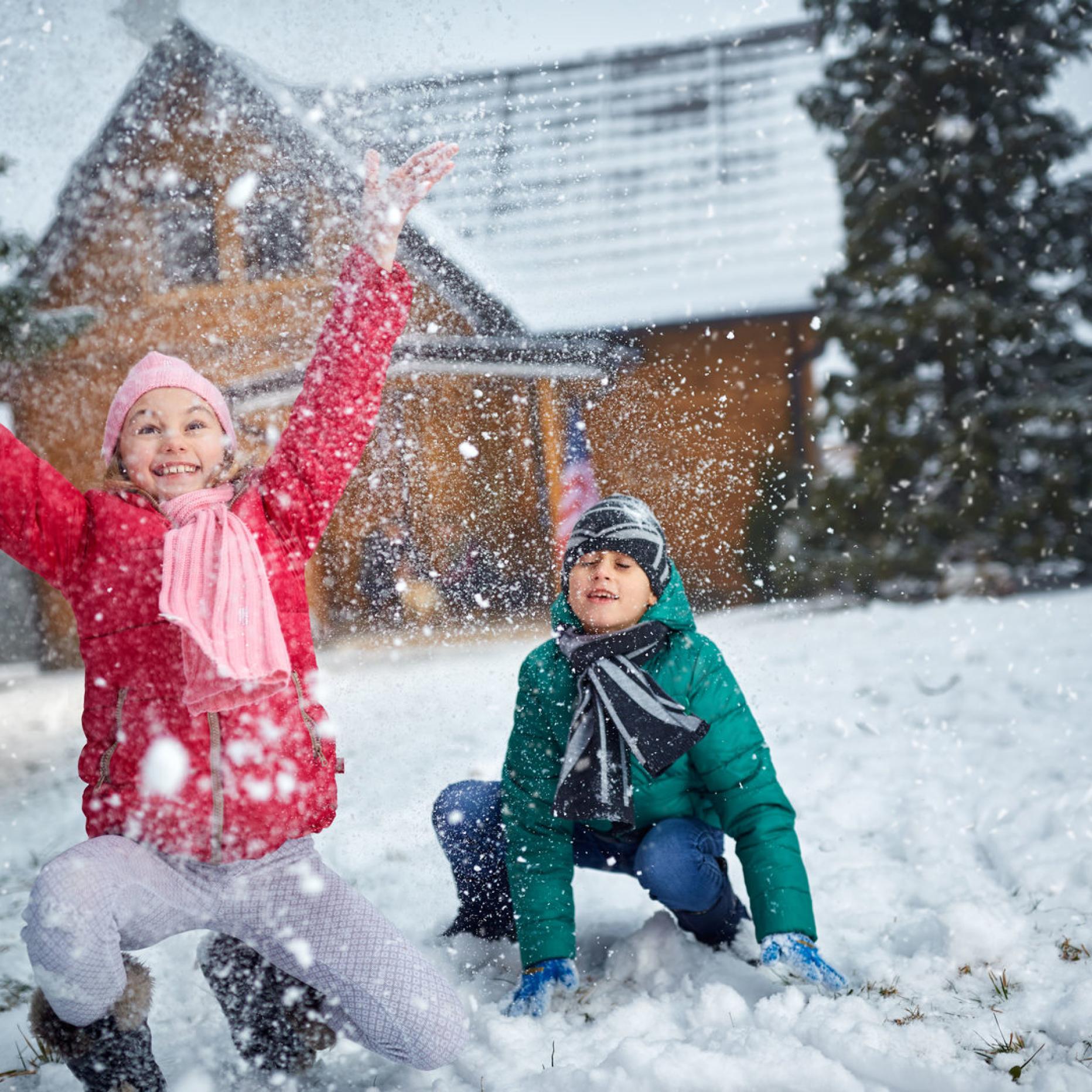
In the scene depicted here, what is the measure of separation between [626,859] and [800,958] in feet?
1.27

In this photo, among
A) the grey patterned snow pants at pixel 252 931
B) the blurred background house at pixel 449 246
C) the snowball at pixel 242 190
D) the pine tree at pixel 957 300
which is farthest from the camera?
the pine tree at pixel 957 300

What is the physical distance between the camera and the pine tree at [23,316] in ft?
11.4

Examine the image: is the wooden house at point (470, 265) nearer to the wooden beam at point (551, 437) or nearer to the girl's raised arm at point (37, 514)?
the wooden beam at point (551, 437)

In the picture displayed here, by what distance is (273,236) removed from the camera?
11.3 feet

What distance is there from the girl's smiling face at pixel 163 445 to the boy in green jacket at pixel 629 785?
722 millimetres

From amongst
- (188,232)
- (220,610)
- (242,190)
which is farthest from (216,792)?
(188,232)

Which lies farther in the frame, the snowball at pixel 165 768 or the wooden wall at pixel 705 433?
the wooden wall at pixel 705 433

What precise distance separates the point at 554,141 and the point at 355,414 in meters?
1.71

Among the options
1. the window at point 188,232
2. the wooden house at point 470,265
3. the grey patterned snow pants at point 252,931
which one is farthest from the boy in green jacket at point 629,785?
the window at point 188,232

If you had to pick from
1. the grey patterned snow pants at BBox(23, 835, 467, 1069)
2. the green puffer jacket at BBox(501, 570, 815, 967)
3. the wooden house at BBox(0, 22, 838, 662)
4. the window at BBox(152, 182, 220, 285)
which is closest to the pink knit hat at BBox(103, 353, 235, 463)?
the grey patterned snow pants at BBox(23, 835, 467, 1069)

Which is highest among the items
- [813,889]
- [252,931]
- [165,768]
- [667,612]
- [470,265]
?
[470,265]

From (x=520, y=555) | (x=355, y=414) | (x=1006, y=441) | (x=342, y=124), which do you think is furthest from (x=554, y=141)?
(x=1006, y=441)

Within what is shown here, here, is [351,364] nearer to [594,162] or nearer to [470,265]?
[470,265]

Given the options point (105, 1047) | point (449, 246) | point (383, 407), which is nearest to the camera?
point (105, 1047)
